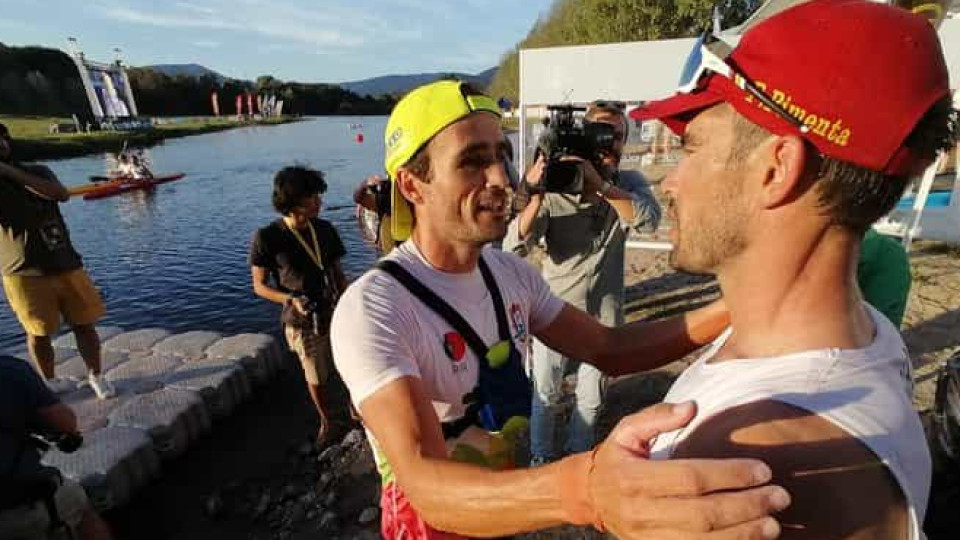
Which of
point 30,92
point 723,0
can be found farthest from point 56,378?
point 30,92

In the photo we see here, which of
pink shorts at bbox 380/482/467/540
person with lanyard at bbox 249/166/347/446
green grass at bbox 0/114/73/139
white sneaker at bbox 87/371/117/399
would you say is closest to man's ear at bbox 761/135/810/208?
pink shorts at bbox 380/482/467/540

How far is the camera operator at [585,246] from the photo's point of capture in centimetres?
346

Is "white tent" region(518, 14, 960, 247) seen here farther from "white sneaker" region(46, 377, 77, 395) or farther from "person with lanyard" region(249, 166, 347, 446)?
"white sneaker" region(46, 377, 77, 395)

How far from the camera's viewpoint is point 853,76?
893 millimetres

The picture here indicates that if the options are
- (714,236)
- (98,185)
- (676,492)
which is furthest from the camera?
(98,185)

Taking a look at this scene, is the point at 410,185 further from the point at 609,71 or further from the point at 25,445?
the point at 609,71

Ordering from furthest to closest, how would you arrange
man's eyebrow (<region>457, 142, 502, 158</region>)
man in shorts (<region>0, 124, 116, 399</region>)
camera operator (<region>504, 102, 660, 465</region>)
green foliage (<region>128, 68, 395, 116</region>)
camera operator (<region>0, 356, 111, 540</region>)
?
1. green foliage (<region>128, 68, 395, 116</region>)
2. man in shorts (<region>0, 124, 116, 399</region>)
3. camera operator (<region>504, 102, 660, 465</region>)
4. camera operator (<region>0, 356, 111, 540</region>)
5. man's eyebrow (<region>457, 142, 502, 158</region>)

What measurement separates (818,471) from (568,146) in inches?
108

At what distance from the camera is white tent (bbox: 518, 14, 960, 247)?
6.00m

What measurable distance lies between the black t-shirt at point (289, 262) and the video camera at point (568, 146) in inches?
83.4

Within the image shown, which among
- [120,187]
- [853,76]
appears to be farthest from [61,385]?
[120,187]

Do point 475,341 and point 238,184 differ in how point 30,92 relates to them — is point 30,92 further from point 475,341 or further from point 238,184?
point 475,341

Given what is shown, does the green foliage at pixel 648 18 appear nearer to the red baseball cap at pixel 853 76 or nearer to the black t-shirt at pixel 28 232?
the black t-shirt at pixel 28 232

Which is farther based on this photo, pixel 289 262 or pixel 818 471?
pixel 289 262
